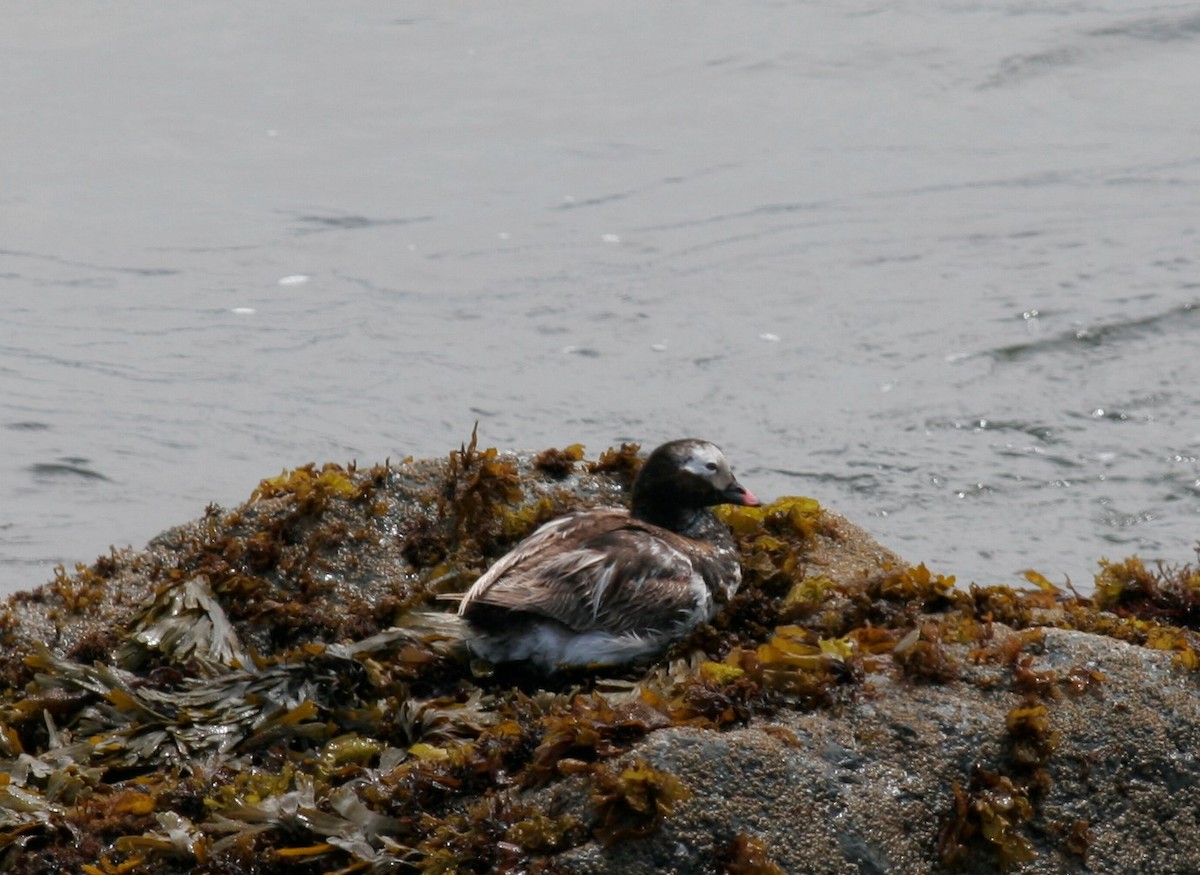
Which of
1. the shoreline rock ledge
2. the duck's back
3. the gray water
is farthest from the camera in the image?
the gray water

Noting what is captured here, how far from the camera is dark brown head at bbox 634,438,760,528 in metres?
5.94

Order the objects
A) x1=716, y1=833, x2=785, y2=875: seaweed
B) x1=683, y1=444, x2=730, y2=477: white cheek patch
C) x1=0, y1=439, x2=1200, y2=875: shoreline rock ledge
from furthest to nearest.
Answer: x1=683, y1=444, x2=730, y2=477: white cheek patch
x1=0, y1=439, x2=1200, y2=875: shoreline rock ledge
x1=716, y1=833, x2=785, y2=875: seaweed

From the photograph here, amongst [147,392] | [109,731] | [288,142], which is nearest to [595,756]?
[109,731]

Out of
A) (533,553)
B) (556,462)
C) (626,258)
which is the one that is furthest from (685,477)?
(626,258)

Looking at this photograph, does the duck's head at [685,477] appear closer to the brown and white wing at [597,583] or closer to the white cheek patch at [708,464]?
the white cheek patch at [708,464]

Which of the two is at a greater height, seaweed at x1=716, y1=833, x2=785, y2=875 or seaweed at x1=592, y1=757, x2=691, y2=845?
seaweed at x1=592, y1=757, x2=691, y2=845

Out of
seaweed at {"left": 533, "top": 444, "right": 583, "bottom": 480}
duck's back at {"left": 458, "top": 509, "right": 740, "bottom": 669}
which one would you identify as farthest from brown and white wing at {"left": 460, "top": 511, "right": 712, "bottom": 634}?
seaweed at {"left": 533, "top": 444, "right": 583, "bottom": 480}

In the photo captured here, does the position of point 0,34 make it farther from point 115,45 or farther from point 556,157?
point 556,157

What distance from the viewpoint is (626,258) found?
14148mm

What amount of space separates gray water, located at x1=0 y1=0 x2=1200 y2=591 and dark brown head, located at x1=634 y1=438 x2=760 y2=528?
4.08 metres

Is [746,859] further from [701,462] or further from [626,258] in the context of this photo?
[626,258]

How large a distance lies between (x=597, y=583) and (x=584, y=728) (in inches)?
43.5

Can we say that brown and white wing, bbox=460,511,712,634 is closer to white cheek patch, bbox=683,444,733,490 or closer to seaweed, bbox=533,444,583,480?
white cheek patch, bbox=683,444,733,490

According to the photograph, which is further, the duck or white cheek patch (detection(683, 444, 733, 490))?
white cheek patch (detection(683, 444, 733, 490))
